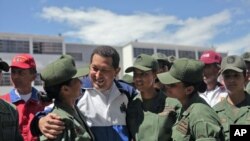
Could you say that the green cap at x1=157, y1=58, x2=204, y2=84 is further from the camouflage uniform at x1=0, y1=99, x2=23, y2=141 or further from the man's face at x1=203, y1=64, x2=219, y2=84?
the man's face at x1=203, y1=64, x2=219, y2=84

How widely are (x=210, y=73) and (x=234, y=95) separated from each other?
135 centimetres

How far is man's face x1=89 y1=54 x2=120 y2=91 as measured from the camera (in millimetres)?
3295

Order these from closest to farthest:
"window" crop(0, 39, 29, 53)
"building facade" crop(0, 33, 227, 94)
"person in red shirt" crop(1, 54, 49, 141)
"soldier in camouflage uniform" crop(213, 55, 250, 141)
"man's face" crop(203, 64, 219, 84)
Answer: "soldier in camouflage uniform" crop(213, 55, 250, 141), "person in red shirt" crop(1, 54, 49, 141), "man's face" crop(203, 64, 219, 84), "window" crop(0, 39, 29, 53), "building facade" crop(0, 33, 227, 94)

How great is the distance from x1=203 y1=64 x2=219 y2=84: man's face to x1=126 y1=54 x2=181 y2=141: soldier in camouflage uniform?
161 centimetres

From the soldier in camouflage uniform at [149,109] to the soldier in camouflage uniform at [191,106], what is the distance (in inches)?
7.1

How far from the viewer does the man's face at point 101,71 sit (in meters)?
3.29

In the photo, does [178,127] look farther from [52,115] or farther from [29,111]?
[29,111]

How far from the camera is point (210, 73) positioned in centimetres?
525

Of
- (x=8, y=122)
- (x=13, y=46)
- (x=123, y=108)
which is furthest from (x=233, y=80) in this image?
(x=13, y=46)

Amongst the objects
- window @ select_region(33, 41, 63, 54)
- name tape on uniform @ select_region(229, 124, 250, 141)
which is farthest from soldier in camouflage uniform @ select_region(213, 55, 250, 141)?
window @ select_region(33, 41, 63, 54)

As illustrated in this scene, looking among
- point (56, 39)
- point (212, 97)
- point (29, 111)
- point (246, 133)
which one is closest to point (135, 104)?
point (246, 133)

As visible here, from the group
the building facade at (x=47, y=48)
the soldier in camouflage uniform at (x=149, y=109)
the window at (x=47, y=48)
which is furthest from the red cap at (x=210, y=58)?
the window at (x=47, y=48)

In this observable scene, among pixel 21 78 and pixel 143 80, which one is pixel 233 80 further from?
pixel 21 78

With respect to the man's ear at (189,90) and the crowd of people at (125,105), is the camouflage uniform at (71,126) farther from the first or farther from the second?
the man's ear at (189,90)
